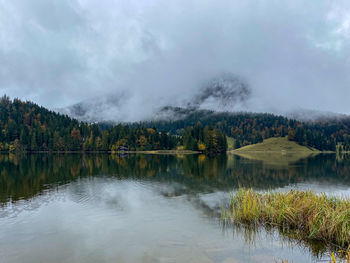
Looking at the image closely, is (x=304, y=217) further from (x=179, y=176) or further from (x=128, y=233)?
(x=179, y=176)

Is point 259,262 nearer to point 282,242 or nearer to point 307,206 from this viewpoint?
point 282,242

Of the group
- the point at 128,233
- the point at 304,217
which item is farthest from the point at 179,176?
the point at 304,217

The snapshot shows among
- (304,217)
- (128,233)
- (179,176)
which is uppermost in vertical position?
→ (304,217)

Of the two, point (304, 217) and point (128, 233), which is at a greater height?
point (304, 217)

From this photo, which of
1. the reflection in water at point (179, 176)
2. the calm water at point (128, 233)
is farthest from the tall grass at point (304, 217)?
the reflection in water at point (179, 176)

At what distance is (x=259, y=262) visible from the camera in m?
16.0

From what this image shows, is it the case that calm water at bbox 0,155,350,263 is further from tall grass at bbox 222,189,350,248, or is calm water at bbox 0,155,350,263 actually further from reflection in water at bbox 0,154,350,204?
reflection in water at bbox 0,154,350,204

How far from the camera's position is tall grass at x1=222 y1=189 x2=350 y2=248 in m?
17.9

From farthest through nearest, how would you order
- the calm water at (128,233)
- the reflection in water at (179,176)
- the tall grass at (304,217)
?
the reflection in water at (179,176), the tall grass at (304,217), the calm water at (128,233)

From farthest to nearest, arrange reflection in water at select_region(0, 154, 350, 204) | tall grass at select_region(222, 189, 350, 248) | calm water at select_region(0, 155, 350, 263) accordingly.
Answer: reflection in water at select_region(0, 154, 350, 204) → tall grass at select_region(222, 189, 350, 248) → calm water at select_region(0, 155, 350, 263)

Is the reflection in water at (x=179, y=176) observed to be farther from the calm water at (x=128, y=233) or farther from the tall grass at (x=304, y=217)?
the tall grass at (x=304, y=217)

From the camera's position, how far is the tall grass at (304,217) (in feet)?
58.9

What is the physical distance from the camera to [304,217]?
21.0 m

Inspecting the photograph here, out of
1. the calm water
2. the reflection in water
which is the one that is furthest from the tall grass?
the reflection in water
